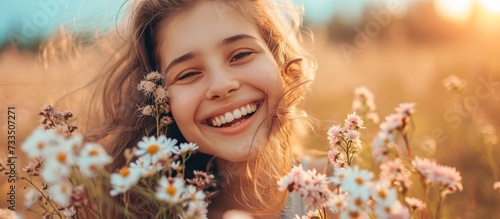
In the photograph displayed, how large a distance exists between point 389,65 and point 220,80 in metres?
0.80

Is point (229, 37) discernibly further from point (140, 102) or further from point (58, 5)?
point (58, 5)

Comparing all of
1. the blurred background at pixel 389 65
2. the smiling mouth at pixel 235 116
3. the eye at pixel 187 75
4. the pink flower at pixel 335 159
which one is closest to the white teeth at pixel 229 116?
the smiling mouth at pixel 235 116

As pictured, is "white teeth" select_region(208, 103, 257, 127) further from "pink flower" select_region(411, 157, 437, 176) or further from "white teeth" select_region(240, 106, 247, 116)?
"pink flower" select_region(411, 157, 437, 176)

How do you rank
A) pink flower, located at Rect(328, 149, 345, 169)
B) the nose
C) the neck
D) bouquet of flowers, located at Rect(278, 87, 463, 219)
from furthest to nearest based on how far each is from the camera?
the neck
the nose
pink flower, located at Rect(328, 149, 345, 169)
bouquet of flowers, located at Rect(278, 87, 463, 219)

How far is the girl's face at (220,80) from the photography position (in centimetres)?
142

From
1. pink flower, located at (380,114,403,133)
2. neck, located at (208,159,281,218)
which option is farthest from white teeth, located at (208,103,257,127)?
pink flower, located at (380,114,403,133)

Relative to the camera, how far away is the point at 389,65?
6.57 ft

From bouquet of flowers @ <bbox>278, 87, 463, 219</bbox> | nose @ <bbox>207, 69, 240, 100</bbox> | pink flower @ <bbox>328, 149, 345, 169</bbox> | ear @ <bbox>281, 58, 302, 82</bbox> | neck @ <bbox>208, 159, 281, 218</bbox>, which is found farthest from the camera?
neck @ <bbox>208, 159, 281, 218</bbox>

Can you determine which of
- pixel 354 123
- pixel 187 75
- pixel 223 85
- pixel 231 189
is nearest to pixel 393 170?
pixel 354 123

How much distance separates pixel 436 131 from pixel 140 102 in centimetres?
77

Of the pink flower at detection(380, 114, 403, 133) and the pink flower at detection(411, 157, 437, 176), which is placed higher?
the pink flower at detection(380, 114, 403, 133)

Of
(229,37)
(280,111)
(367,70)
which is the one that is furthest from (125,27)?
(367,70)

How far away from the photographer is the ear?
64.5 inches

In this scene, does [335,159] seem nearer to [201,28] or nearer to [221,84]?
[221,84]
